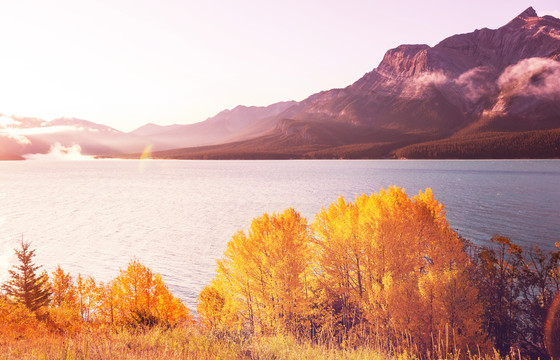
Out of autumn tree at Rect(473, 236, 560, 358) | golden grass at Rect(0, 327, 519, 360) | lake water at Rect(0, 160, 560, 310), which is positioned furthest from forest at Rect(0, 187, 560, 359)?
golden grass at Rect(0, 327, 519, 360)

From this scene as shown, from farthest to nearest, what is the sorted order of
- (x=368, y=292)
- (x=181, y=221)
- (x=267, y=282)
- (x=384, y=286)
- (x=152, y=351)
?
(x=181, y=221) < (x=267, y=282) < (x=368, y=292) < (x=384, y=286) < (x=152, y=351)

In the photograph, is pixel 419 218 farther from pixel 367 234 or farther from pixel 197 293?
pixel 197 293

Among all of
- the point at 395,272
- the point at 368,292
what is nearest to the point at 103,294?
the point at 368,292

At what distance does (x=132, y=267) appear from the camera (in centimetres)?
5253

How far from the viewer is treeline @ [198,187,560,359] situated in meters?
30.4

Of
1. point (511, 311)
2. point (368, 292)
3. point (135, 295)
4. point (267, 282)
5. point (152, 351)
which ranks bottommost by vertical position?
point (135, 295)

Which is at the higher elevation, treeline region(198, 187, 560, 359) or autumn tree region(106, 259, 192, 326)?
treeline region(198, 187, 560, 359)

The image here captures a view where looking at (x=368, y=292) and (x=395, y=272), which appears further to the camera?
(x=395, y=272)

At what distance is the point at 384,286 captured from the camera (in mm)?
Result: 34812

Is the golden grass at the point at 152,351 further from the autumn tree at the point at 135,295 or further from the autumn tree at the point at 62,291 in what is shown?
the autumn tree at the point at 62,291

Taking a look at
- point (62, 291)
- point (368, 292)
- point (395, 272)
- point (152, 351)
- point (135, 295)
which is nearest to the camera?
point (152, 351)

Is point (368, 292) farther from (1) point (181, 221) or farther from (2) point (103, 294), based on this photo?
(1) point (181, 221)

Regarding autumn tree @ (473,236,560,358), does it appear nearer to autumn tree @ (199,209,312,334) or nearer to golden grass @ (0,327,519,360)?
autumn tree @ (199,209,312,334)

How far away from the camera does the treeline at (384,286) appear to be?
3036 centimetres
